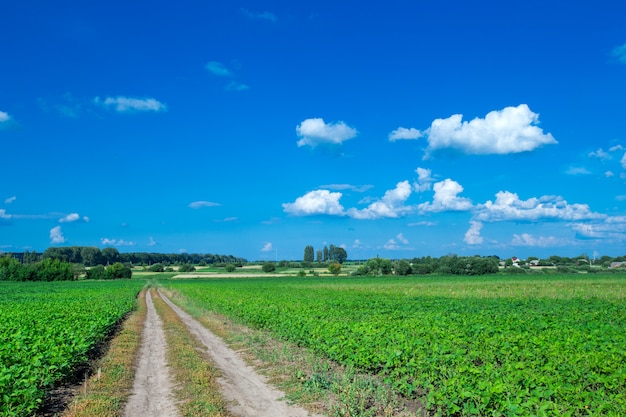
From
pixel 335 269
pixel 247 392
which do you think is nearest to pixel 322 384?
pixel 247 392

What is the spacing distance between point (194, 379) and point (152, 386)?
1.17m

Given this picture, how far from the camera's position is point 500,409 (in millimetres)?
7836

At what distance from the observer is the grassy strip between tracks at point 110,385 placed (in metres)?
9.59

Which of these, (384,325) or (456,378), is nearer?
(456,378)

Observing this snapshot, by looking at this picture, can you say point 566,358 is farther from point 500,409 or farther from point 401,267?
point 401,267

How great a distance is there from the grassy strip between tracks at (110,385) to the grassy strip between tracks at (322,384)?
13.3ft

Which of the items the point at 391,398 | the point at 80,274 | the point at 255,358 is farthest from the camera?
the point at 80,274

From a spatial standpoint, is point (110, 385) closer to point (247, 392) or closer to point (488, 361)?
point (247, 392)

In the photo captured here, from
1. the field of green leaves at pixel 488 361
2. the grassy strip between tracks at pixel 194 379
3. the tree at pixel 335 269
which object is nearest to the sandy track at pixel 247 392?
the grassy strip between tracks at pixel 194 379

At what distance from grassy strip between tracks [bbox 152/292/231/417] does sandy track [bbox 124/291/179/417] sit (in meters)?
0.24

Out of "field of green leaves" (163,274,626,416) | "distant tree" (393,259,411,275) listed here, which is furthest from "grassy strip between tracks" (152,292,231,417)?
"distant tree" (393,259,411,275)

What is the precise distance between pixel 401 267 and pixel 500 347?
114398 mm

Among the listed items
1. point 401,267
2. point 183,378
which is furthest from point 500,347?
point 401,267

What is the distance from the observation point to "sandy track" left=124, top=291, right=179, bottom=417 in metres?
9.67
